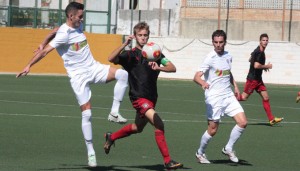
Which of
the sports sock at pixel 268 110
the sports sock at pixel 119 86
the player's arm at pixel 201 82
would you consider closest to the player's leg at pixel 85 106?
the sports sock at pixel 119 86

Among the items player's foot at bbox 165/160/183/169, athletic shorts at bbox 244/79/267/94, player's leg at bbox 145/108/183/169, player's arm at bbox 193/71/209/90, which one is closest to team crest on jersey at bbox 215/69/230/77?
player's arm at bbox 193/71/209/90

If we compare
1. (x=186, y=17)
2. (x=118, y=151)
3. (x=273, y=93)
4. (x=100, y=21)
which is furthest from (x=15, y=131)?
(x=186, y=17)

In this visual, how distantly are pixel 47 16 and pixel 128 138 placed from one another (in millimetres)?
30506

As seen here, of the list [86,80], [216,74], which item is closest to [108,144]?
[86,80]

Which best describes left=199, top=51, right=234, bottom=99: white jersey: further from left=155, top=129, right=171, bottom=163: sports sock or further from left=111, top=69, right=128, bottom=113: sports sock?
left=155, top=129, right=171, bottom=163: sports sock

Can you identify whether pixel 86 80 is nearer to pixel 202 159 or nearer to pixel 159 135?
pixel 159 135

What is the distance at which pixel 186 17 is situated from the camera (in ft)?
191

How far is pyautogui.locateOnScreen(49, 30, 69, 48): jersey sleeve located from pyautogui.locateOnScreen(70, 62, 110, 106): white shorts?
0.56m

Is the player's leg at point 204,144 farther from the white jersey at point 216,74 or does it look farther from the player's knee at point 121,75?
the player's knee at point 121,75

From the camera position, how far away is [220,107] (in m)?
13.2

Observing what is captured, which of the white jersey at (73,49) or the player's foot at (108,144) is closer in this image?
the white jersey at (73,49)

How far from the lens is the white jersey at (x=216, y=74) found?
13.4 meters

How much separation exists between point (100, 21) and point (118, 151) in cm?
3407

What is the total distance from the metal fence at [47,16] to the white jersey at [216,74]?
104 feet
